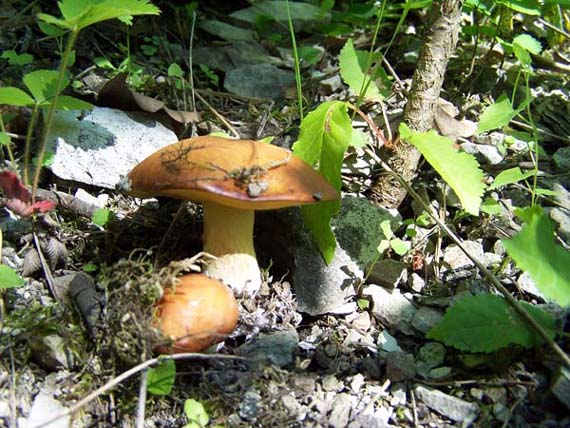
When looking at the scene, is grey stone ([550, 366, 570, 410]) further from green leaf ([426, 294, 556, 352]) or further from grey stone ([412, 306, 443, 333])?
grey stone ([412, 306, 443, 333])

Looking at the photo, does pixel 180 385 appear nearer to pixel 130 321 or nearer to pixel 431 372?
pixel 130 321

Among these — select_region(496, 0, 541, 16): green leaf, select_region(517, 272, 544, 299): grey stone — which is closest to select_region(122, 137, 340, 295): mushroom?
select_region(517, 272, 544, 299): grey stone

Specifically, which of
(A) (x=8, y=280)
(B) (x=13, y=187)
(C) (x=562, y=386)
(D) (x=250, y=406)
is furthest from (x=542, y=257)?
(B) (x=13, y=187)

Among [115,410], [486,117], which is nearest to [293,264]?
[115,410]

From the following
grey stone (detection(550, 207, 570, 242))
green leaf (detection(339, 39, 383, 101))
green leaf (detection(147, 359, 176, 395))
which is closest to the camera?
green leaf (detection(147, 359, 176, 395))

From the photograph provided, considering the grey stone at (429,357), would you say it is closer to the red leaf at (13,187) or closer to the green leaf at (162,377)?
the green leaf at (162,377)
